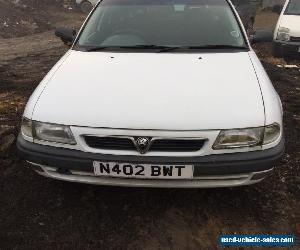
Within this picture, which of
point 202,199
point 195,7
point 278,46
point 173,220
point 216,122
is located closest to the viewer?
point 216,122

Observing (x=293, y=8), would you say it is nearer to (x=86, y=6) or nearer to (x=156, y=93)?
(x=156, y=93)

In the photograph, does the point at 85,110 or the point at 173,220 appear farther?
the point at 173,220

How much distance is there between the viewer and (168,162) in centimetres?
279

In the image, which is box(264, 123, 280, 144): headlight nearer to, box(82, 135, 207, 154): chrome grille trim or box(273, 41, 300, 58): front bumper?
box(82, 135, 207, 154): chrome grille trim

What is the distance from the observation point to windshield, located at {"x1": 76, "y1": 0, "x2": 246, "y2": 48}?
13.0 feet

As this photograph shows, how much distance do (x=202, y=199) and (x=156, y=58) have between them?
130 cm

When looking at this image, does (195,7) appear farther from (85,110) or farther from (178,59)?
(85,110)

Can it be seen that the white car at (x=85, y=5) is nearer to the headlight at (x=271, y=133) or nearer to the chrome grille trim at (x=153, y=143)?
the chrome grille trim at (x=153, y=143)

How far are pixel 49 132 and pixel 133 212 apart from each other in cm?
96

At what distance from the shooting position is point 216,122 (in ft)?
9.13

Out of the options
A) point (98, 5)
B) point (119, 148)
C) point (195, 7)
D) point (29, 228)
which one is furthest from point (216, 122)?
point (98, 5)

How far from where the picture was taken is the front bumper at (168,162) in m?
2.82

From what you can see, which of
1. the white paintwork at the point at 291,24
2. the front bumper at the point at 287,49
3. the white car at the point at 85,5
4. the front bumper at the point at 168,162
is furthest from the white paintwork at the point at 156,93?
the white car at the point at 85,5

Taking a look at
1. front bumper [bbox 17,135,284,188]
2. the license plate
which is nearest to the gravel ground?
front bumper [bbox 17,135,284,188]
